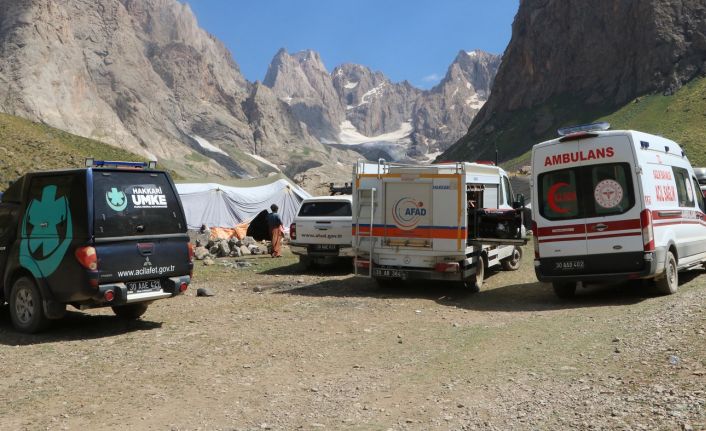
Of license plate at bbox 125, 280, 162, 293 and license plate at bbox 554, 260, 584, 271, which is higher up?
license plate at bbox 554, 260, 584, 271

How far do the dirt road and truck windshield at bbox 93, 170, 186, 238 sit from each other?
1510mm

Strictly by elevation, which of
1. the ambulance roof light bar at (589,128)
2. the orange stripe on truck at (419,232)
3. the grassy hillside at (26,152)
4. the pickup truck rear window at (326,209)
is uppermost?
the grassy hillside at (26,152)

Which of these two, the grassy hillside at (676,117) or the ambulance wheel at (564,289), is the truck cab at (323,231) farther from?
the grassy hillside at (676,117)

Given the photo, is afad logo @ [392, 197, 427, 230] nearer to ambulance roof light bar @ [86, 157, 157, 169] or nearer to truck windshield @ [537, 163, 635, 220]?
truck windshield @ [537, 163, 635, 220]

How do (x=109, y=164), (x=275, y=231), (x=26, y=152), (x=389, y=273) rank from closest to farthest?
1. (x=109, y=164)
2. (x=389, y=273)
3. (x=275, y=231)
4. (x=26, y=152)

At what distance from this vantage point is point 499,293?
1295cm

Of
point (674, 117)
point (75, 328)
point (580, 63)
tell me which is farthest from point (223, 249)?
point (580, 63)

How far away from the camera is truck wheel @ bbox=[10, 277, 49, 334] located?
8.69m

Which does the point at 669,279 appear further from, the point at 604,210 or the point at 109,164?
the point at 109,164

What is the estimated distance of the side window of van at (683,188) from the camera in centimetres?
1222

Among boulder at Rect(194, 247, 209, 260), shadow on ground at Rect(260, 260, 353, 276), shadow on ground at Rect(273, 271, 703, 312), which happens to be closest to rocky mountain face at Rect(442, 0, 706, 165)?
boulder at Rect(194, 247, 209, 260)

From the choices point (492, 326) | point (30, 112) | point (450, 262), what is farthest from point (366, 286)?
point (30, 112)

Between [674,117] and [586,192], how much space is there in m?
96.5

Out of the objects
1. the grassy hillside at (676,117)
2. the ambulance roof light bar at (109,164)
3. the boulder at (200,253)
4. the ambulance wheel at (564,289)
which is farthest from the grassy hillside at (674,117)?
the ambulance roof light bar at (109,164)
